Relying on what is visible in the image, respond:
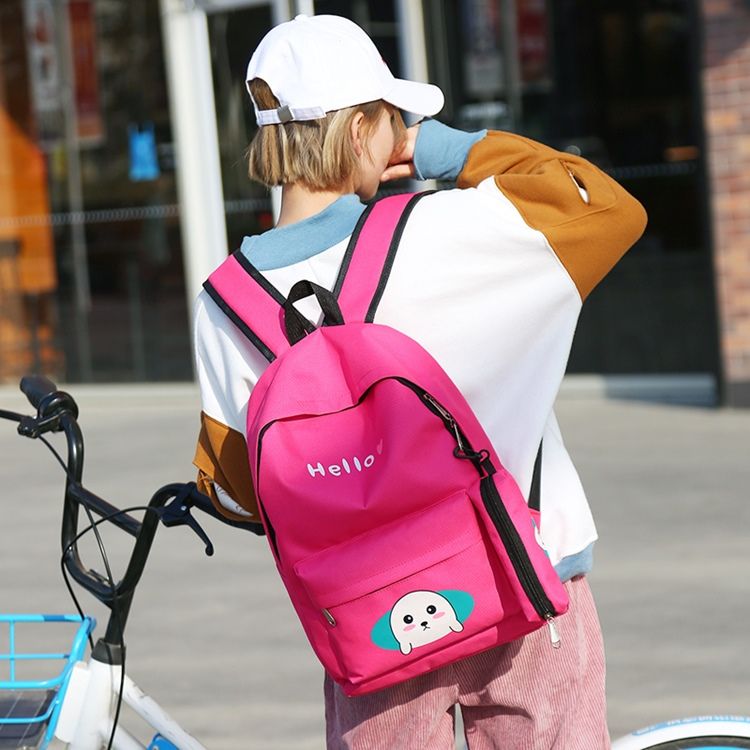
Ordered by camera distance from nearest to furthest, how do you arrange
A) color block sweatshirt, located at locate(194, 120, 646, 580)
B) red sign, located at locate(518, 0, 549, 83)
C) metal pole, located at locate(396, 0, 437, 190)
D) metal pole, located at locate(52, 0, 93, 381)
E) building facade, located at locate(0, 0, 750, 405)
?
1. color block sweatshirt, located at locate(194, 120, 646, 580)
2. building facade, located at locate(0, 0, 750, 405)
3. red sign, located at locate(518, 0, 549, 83)
4. metal pole, located at locate(396, 0, 437, 190)
5. metal pole, located at locate(52, 0, 93, 381)

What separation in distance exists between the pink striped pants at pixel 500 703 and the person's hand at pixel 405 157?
0.67m

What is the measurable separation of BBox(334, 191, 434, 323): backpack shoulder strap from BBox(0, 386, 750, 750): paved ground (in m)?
2.43

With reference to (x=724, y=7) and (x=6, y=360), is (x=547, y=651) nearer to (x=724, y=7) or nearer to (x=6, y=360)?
(x=724, y=7)

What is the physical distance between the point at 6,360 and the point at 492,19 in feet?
15.0

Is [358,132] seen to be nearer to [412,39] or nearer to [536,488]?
[536,488]

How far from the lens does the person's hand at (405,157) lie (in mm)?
2178

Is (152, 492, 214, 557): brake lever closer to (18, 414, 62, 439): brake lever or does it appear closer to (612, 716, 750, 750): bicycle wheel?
(18, 414, 62, 439): brake lever

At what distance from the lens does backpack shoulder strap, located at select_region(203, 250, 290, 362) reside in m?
2.02

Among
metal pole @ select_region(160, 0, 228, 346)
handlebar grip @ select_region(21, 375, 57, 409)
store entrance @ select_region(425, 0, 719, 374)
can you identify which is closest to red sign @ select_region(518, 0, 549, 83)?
store entrance @ select_region(425, 0, 719, 374)

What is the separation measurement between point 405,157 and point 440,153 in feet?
0.18

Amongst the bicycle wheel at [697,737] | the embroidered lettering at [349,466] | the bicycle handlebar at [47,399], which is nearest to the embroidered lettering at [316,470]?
the embroidered lettering at [349,466]

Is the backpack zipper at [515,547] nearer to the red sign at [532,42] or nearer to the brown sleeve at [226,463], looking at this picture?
the brown sleeve at [226,463]

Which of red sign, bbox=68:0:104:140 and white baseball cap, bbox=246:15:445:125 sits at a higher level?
red sign, bbox=68:0:104:140

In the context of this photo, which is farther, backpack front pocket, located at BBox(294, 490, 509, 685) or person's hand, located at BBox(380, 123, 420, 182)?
person's hand, located at BBox(380, 123, 420, 182)
